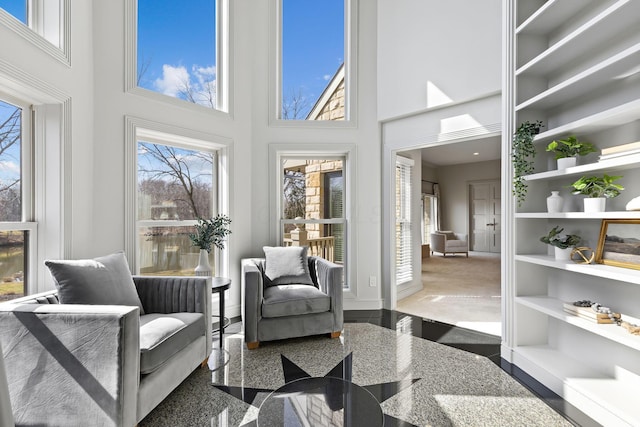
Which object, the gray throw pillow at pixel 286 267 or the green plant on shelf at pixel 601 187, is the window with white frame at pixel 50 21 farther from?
the green plant on shelf at pixel 601 187

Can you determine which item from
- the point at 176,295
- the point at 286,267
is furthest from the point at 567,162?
the point at 176,295

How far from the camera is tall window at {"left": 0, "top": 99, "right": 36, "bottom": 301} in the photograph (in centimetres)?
206

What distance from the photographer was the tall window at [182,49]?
121 inches

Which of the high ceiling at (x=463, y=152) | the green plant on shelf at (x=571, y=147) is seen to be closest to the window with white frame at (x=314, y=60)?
the green plant on shelf at (x=571, y=147)

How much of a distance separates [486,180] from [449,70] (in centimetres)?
714

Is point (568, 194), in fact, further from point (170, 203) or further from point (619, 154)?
point (170, 203)

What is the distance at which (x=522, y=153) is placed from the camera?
2369 millimetres

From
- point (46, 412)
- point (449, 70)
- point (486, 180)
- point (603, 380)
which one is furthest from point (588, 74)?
point (486, 180)

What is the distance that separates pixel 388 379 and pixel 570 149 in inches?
78.6

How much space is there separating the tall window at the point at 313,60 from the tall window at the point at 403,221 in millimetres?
1361

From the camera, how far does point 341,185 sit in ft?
13.4

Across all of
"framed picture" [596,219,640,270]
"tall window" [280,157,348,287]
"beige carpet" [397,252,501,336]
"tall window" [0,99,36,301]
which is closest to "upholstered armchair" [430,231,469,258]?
"beige carpet" [397,252,501,336]

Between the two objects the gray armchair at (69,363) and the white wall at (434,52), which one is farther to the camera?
the white wall at (434,52)

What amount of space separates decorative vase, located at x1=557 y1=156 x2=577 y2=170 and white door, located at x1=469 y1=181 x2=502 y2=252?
7.79 m
